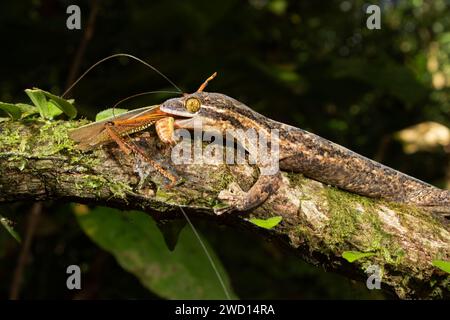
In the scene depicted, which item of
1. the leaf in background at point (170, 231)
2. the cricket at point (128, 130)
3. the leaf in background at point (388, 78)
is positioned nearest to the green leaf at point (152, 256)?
the leaf in background at point (170, 231)

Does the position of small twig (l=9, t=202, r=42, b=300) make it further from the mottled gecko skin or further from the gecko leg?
the gecko leg

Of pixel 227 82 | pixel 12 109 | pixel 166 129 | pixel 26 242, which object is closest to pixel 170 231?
pixel 166 129

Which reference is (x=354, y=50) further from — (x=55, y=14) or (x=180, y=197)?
(x=180, y=197)

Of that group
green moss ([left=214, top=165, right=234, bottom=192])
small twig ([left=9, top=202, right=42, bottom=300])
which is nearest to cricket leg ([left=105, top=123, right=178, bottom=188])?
green moss ([left=214, top=165, right=234, bottom=192])

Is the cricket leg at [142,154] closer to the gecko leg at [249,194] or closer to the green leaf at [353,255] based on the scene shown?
the gecko leg at [249,194]

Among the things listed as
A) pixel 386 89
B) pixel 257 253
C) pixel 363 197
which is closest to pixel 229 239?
pixel 257 253

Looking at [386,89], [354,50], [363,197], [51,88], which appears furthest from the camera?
[354,50]

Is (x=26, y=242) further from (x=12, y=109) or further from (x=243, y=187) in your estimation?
(x=243, y=187)
